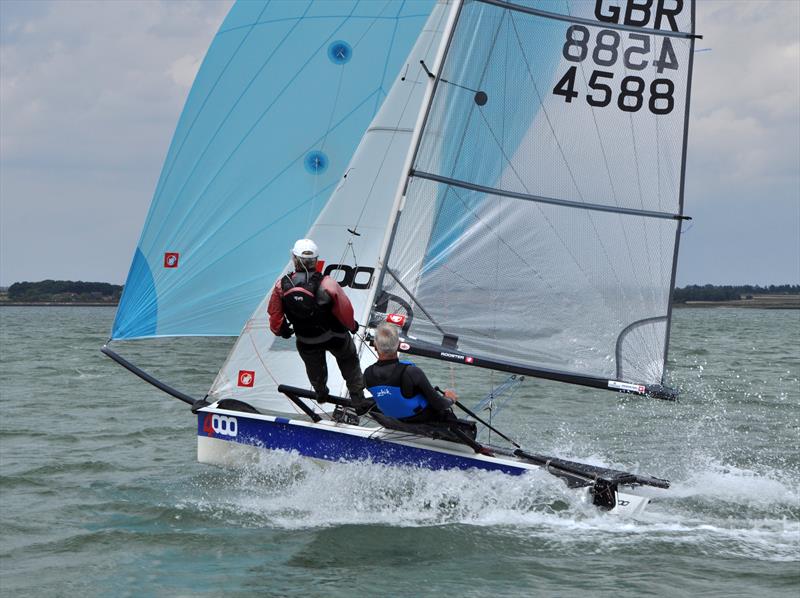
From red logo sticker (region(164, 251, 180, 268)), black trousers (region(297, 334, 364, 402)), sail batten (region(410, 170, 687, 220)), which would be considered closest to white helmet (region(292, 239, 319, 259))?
black trousers (region(297, 334, 364, 402))

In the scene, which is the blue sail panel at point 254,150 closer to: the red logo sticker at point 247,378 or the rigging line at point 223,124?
the rigging line at point 223,124

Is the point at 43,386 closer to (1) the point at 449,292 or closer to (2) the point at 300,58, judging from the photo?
(2) the point at 300,58

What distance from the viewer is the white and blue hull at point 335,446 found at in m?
6.18

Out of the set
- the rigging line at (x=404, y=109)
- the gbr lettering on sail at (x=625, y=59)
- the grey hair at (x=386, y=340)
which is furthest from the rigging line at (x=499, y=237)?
the grey hair at (x=386, y=340)

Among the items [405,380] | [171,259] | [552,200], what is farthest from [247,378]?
[552,200]

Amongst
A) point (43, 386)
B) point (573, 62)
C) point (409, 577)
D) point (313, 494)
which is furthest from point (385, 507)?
point (43, 386)

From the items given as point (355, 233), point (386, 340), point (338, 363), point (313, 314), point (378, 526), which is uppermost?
point (355, 233)

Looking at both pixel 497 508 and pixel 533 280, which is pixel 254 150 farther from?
pixel 497 508

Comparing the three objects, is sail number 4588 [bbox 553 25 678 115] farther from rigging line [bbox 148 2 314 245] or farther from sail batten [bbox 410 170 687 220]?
rigging line [bbox 148 2 314 245]

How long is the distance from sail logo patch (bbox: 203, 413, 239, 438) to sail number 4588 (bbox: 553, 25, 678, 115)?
287 cm

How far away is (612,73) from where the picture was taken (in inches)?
274

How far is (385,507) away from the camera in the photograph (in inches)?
249

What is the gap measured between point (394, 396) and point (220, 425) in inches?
48.5

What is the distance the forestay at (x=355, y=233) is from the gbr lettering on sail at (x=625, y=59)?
97cm
